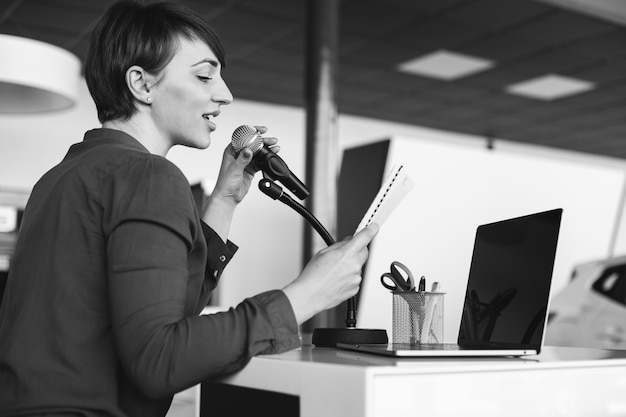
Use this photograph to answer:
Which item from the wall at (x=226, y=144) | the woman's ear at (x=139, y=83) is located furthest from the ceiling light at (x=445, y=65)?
the woman's ear at (x=139, y=83)

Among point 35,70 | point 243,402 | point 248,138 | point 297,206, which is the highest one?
point 35,70

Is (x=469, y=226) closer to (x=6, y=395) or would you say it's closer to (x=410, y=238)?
(x=410, y=238)

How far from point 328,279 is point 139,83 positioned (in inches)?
15.4

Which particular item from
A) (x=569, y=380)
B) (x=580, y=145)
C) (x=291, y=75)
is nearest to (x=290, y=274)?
(x=291, y=75)

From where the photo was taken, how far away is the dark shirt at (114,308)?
81 cm

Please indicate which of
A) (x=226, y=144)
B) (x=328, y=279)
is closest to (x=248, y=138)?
(x=328, y=279)

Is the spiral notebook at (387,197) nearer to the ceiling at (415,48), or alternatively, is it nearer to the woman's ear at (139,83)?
the woman's ear at (139,83)

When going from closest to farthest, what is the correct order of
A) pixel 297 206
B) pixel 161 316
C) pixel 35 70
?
pixel 161 316 < pixel 297 206 < pixel 35 70

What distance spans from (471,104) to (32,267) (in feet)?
22.7

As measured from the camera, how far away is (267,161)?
3.80 feet

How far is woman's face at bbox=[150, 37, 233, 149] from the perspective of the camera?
1008 mm

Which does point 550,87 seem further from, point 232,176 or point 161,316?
point 161,316

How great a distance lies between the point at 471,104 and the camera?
7.41 m

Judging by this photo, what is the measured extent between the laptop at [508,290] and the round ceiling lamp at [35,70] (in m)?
2.50
